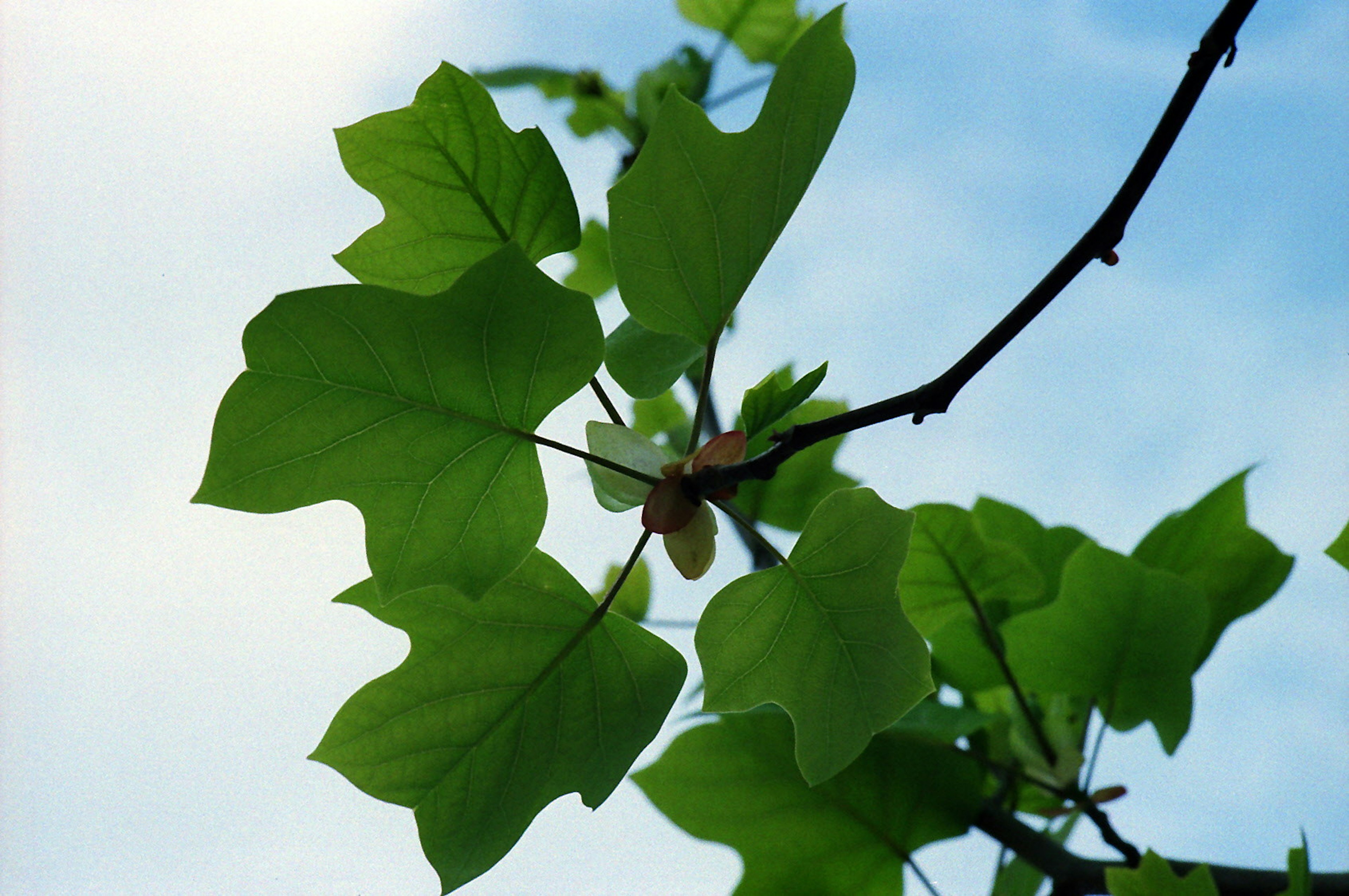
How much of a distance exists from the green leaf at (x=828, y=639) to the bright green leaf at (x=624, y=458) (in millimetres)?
74

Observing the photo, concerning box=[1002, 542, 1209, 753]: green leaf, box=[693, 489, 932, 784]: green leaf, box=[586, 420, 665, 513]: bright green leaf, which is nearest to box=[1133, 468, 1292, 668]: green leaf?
box=[1002, 542, 1209, 753]: green leaf

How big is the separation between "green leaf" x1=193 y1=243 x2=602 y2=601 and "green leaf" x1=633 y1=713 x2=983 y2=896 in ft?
1.33

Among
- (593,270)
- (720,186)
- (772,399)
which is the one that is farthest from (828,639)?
(593,270)

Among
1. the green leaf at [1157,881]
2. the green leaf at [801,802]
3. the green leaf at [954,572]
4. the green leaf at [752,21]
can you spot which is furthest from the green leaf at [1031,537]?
the green leaf at [752,21]

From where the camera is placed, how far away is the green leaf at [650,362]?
586 mm

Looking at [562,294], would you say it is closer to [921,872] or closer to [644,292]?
[644,292]

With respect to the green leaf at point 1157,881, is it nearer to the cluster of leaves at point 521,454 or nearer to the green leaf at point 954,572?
the cluster of leaves at point 521,454

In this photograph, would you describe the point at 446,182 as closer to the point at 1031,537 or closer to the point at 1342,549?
the point at 1342,549

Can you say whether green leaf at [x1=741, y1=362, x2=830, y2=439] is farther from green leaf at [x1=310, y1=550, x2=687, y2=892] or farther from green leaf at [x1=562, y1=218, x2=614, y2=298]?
green leaf at [x1=562, y1=218, x2=614, y2=298]

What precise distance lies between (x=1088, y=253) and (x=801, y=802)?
583 millimetres

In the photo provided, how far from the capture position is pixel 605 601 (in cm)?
57

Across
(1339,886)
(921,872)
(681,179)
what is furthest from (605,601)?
(1339,886)

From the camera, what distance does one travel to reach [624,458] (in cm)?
54

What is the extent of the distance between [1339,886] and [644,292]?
2.25ft
